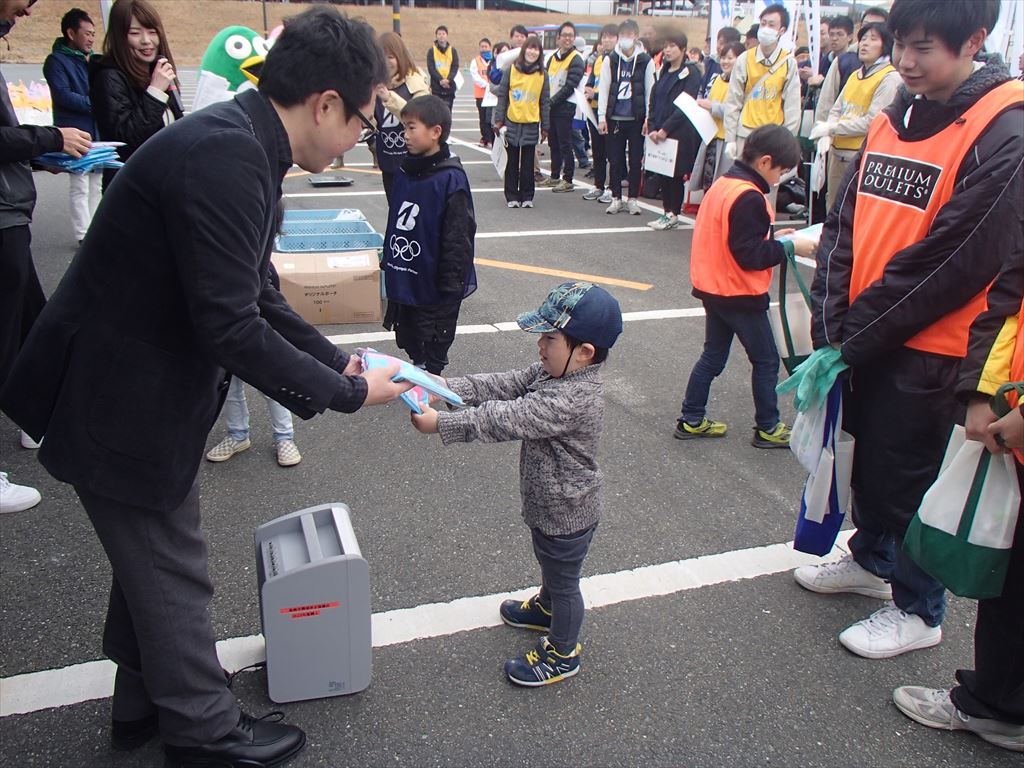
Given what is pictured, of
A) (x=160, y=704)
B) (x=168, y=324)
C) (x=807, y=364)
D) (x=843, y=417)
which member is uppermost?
(x=168, y=324)

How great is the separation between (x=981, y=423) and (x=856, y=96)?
6265 mm

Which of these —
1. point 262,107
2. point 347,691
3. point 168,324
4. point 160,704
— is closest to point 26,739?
point 160,704

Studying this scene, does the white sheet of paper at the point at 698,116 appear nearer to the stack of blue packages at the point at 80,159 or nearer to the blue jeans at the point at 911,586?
the stack of blue packages at the point at 80,159

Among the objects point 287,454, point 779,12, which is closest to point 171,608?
point 287,454

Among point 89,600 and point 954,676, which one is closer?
point 954,676

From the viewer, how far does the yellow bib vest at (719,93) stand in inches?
360

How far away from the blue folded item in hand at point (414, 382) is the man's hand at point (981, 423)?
1466 mm

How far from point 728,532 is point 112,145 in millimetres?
3719

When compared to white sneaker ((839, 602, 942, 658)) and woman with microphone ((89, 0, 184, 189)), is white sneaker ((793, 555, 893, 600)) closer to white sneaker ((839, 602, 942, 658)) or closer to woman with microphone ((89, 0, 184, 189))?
white sneaker ((839, 602, 942, 658))

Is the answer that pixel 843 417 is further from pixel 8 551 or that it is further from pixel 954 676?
pixel 8 551

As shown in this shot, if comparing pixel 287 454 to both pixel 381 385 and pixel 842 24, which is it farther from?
pixel 842 24

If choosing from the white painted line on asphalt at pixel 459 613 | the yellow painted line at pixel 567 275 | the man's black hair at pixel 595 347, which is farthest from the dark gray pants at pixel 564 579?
the yellow painted line at pixel 567 275

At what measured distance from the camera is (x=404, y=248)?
14.2 feet

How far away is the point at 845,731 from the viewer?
2494 mm
